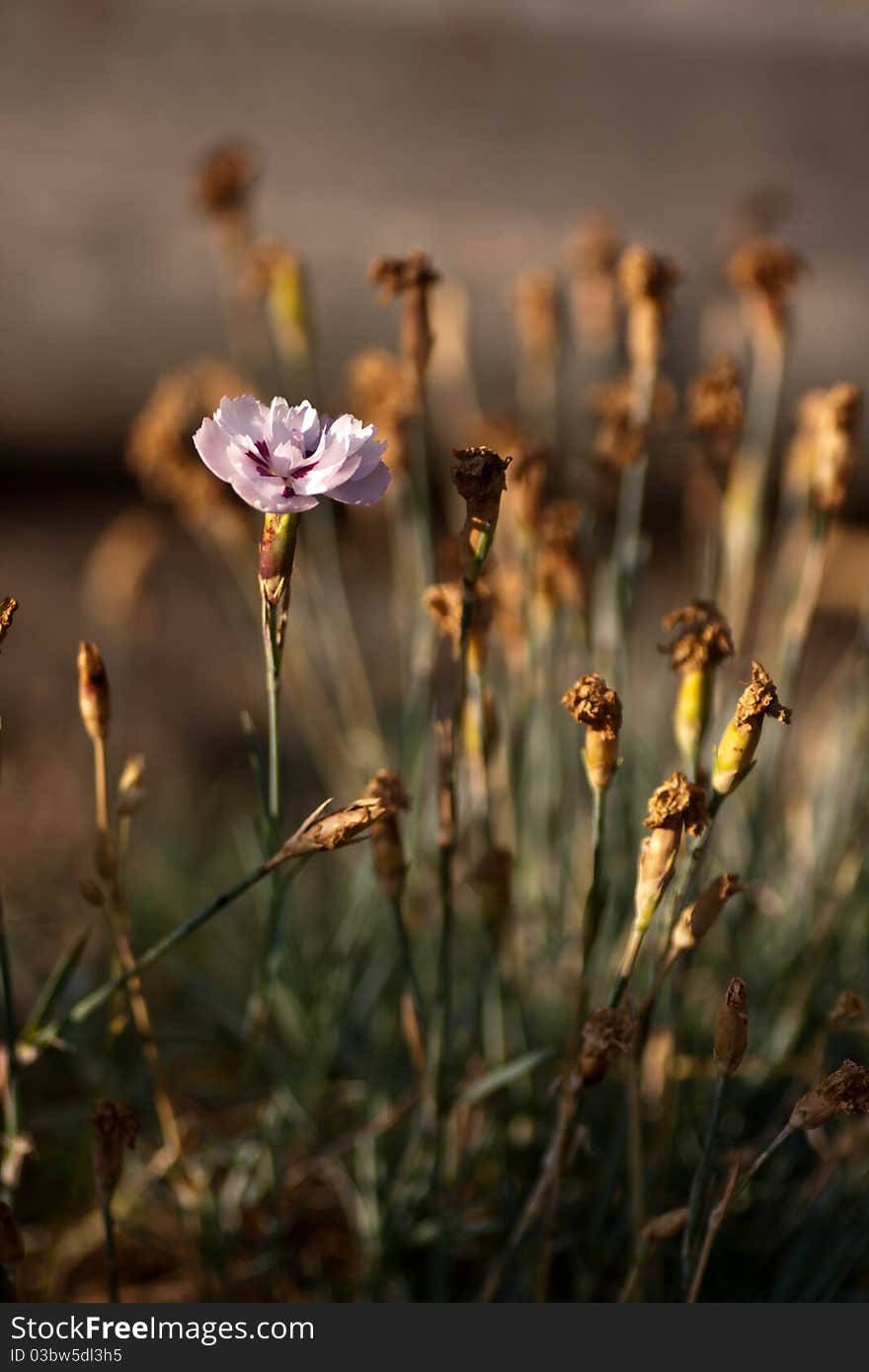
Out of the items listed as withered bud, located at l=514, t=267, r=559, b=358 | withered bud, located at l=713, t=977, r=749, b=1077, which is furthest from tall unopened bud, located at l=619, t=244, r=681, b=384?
withered bud, located at l=713, t=977, r=749, b=1077

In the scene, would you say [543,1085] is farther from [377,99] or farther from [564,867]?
[377,99]

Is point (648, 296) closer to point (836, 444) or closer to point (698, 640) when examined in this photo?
point (836, 444)

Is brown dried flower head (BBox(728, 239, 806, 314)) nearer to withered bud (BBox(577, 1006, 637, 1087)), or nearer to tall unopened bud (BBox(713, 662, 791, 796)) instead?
tall unopened bud (BBox(713, 662, 791, 796))

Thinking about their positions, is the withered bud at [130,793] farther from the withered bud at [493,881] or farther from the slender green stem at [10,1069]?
the withered bud at [493,881]

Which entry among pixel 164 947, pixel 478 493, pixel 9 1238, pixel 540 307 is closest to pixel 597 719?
pixel 478 493

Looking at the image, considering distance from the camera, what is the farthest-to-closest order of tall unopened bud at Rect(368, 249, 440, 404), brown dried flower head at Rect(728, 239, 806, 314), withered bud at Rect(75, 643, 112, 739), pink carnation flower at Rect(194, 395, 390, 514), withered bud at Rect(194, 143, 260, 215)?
withered bud at Rect(194, 143, 260, 215), brown dried flower head at Rect(728, 239, 806, 314), tall unopened bud at Rect(368, 249, 440, 404), withered bud at Rect(75, 643, 112, 739), pink carnation flower at Rect(194, 395, 390, 514)

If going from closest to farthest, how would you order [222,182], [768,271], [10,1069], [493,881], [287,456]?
[287,456] < [10,1069] < [493,881] < [768,271] < [222,182]

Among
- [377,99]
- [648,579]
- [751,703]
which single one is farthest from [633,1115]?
[377,99]
